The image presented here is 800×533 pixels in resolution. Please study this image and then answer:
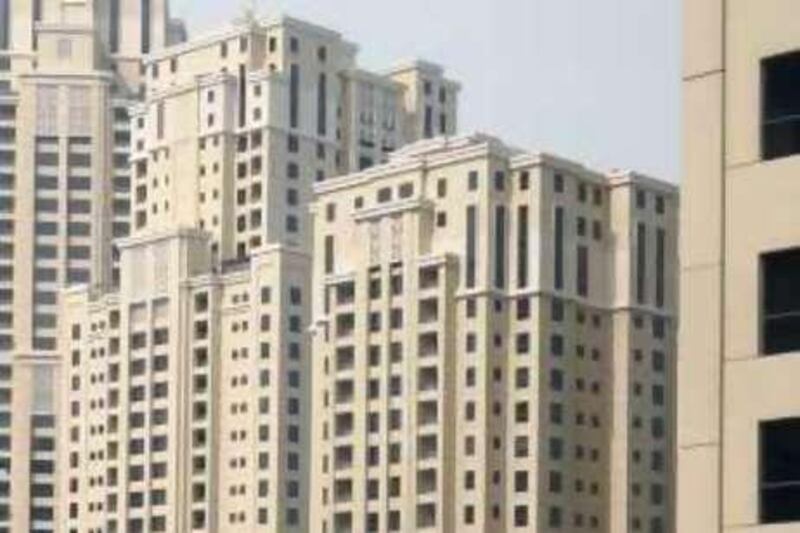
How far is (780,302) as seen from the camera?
445 inches

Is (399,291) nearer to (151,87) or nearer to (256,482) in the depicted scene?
(256,482)

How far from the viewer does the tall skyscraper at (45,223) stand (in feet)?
269

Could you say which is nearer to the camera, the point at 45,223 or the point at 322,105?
the point at 322,105

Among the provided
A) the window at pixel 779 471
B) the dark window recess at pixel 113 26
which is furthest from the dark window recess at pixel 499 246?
the window at pixel 779 471

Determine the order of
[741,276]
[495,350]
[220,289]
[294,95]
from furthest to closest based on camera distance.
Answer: [294,95] < [220,289] < [495,350] < [741,276]

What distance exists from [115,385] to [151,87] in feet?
31.4

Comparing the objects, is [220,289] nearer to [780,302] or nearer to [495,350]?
[495,350]

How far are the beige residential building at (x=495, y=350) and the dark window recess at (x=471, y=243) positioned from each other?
0.06 meters

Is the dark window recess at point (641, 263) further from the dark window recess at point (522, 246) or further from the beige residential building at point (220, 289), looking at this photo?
the beige residential building at point (220, 289)

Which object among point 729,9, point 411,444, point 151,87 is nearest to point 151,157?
point 151,87

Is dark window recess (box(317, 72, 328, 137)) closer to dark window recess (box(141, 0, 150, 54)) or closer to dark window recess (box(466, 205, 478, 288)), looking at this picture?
dark window recess (box(466, 205, 478, 288))

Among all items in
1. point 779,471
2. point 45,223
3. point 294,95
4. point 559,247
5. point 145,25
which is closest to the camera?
point 779,471

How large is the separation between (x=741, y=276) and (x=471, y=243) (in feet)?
173

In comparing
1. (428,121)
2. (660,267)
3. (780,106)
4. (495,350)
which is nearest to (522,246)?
(495,350)
